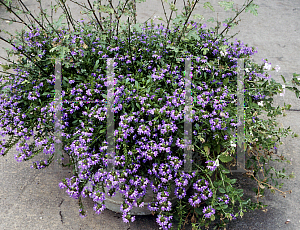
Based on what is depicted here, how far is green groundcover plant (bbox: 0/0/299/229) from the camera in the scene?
5.53 feet

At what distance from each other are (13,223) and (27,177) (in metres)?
0.50

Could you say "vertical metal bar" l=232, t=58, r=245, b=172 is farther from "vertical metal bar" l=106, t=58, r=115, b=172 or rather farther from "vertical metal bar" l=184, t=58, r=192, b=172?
"vertical metal bar" l=106, t=58, r=115, b=172

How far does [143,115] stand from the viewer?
5.77 feet

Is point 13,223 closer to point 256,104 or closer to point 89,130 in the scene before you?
point 89,130

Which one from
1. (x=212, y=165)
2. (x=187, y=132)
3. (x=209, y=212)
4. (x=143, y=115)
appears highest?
(x=143, y=115)

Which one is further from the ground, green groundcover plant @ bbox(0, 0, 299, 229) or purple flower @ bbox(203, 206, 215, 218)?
green groundcover plant @ bbox(0, 0, 299, 229)

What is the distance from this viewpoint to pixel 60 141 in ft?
5.86

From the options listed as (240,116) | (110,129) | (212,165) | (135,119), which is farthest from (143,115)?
(240,116)

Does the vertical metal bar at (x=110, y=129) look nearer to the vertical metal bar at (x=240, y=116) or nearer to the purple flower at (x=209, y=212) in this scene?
the purple flower at (x=209, y=212)

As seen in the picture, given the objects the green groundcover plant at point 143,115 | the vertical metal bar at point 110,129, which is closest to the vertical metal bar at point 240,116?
the green groundcover plant at point 143,115

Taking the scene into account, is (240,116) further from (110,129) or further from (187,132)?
(110,129)

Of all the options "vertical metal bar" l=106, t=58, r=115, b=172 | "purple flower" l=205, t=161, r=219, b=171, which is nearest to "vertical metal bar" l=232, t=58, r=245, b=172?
"purple flower" l=205, t=161, r=219, b=171

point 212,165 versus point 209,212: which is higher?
point 212,165

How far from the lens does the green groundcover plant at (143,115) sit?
66.4 inches
